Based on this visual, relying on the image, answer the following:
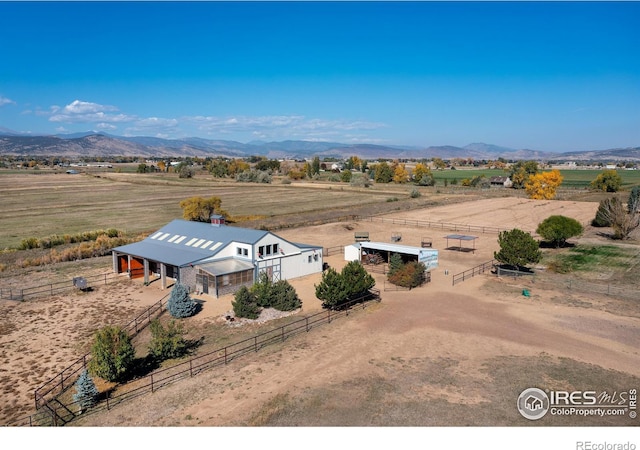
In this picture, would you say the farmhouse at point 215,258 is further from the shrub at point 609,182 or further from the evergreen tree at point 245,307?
the shrub at point 609,182

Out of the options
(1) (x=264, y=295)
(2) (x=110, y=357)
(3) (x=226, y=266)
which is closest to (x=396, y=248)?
(3) (x=226, y=266)

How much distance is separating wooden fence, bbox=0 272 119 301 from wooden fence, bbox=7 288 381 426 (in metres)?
11.9

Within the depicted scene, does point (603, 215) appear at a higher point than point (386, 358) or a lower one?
higher

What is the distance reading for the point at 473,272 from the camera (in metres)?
41.5


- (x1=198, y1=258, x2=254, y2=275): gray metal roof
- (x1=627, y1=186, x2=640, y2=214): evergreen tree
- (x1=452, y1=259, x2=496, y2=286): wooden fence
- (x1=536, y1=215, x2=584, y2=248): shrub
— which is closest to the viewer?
(x1=198, y1=258, x2=254, y2=275): gray metal roof

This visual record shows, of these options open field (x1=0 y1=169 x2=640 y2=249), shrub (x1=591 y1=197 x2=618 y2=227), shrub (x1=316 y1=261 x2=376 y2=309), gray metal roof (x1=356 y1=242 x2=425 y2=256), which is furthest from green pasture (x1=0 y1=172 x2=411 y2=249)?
shrub (x1=591 y1=197 x2=618 y2=227)

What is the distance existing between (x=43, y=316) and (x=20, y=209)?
6334 cm

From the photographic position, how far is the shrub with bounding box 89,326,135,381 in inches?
838

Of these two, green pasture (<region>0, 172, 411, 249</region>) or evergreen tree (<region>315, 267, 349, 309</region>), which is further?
green pasture (<region>0, 172, 411, 249</region>)

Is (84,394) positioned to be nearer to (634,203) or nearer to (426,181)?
(634,203)

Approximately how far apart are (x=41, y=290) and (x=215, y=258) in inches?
527

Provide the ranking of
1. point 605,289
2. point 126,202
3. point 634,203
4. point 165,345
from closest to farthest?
point 165,345, point 605,289, point 634,203, point 126,202

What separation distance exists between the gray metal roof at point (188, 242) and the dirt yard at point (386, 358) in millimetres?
3016

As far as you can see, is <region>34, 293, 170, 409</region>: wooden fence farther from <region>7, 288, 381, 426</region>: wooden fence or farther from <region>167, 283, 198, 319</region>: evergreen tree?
<region>167, 283, 198, 319</region>: evergreen tree
